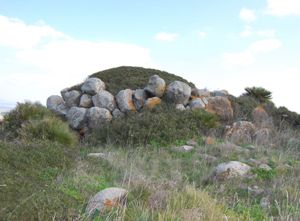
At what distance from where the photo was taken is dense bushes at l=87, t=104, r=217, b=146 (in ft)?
39.3

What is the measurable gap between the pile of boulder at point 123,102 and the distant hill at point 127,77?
2.41 ft

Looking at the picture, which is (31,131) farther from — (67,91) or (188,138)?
(67,91)

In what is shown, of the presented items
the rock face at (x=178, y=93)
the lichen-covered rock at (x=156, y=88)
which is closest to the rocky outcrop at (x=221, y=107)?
the rock face at (x=178, y=93)

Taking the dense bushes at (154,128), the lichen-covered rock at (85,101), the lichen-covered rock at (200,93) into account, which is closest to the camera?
the dense bushes at (154,128)

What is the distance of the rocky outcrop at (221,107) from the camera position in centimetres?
1493

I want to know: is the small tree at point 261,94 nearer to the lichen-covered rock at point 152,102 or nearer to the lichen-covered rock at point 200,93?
the lichen-covered rock at point 200,93

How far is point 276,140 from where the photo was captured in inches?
505

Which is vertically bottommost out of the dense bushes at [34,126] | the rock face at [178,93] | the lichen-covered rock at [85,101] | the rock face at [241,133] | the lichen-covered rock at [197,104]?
the dense bushes at [34,126]

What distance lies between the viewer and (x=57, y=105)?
15617 mm

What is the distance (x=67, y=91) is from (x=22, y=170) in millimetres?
10326

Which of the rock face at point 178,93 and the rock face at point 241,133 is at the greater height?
the rock face at point 178,93

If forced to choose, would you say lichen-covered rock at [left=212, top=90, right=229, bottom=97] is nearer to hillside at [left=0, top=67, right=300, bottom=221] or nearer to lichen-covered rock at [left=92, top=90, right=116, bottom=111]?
hillside at [left=0, top=67, right=300, bottom=221]

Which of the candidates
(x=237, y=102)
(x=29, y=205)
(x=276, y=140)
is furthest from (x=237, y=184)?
(x=237, y=102)

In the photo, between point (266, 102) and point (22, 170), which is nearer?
point (22, 170)
